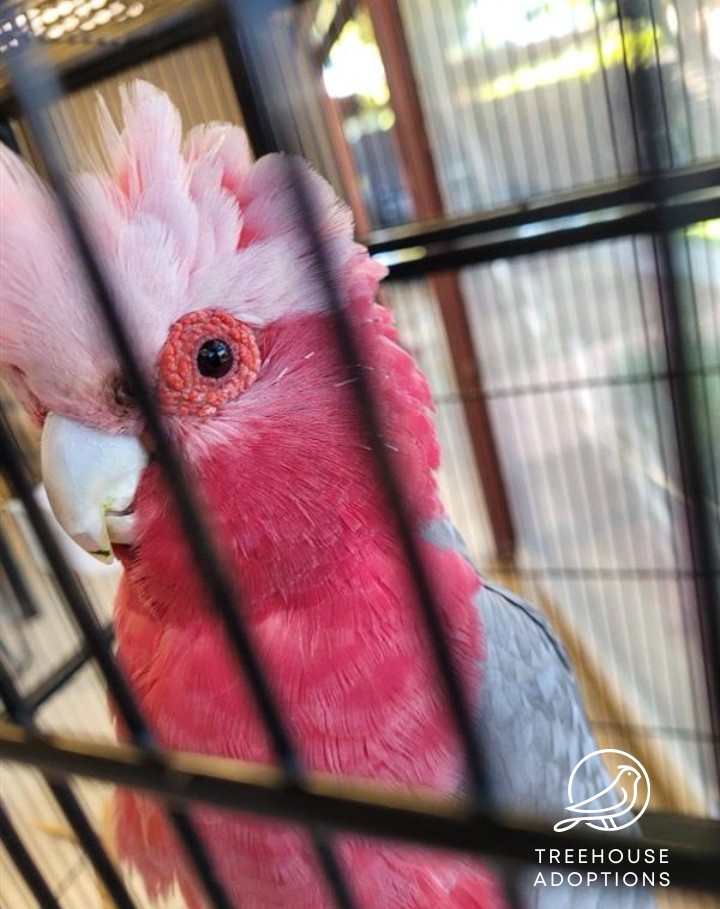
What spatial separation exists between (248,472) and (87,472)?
0.09m

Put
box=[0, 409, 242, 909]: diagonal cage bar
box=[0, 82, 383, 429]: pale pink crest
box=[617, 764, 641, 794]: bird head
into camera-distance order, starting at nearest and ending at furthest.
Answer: box=[0, 409, 242, 909]: diagonal cage bar → box=[0, 82, 383, 429]: pale pink crest → box=[617, 764, 641, 794]: bird head

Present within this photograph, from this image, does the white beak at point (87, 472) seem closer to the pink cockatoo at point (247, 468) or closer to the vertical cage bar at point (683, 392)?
the pink cockatoo at point (247, 468)

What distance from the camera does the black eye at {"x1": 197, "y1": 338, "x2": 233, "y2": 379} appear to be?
0.46 m

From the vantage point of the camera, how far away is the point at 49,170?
244 mm

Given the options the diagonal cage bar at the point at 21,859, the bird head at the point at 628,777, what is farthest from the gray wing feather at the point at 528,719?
the diagonal cage bar at the point at 21,859

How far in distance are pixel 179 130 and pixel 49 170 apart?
0.81 ft

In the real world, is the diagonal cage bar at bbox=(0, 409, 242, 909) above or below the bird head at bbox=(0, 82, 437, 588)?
below

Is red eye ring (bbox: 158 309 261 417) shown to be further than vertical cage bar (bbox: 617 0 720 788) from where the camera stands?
Yes

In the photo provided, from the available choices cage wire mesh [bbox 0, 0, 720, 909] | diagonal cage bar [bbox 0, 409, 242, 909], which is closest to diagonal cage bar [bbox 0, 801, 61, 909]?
cage wire mesh [bbox 0, 0, 720, 909]

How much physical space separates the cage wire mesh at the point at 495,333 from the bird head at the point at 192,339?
46 mm

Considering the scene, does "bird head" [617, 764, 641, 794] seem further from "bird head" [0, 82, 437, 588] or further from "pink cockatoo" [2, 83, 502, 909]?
"bird head" [0, 82, 437, 588]

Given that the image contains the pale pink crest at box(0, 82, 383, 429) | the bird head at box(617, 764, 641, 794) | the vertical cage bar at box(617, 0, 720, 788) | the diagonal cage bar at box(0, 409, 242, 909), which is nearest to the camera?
the vertical cage bar at box(617, 0, 720, 788)

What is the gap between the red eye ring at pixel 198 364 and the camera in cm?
45

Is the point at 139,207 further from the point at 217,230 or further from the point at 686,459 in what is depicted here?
the point at 686,459
